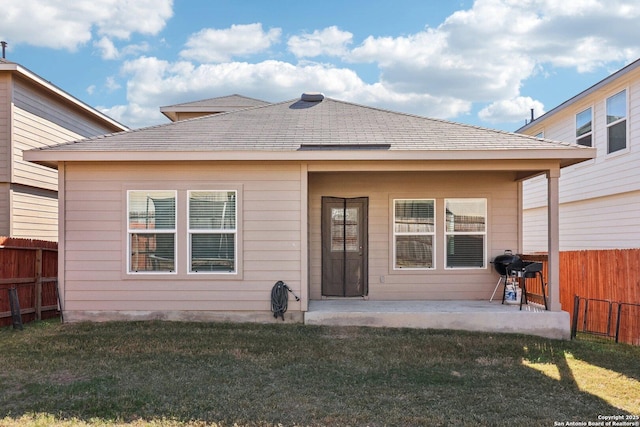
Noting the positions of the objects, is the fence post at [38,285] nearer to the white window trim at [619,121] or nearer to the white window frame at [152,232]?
the white window frame at [152,232]

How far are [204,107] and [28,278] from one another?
7.21m

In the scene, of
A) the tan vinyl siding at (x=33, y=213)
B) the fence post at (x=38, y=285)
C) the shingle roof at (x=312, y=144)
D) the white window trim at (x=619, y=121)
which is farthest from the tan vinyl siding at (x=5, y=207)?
the white window trim at (x=619, y=121)

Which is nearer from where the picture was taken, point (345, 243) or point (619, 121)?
point (345, 243)

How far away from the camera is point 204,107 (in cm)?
1383

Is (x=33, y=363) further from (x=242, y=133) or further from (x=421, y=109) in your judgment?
(x=421, y=109)

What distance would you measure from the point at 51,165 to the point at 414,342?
6356 millimetres

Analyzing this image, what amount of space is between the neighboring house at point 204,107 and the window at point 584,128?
8360 millimetres

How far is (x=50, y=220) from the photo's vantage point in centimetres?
1154

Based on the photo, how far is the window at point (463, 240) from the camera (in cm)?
889

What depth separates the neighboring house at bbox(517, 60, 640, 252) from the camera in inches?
398

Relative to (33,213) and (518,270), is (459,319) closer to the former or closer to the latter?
(518,270)

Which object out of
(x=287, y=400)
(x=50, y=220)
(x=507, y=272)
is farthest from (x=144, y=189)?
(x=507, y=272)

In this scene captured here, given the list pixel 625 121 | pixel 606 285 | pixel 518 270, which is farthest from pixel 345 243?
pixel 625 121

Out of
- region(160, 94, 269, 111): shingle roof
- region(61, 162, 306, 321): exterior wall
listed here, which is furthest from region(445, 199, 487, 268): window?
region(160, 94, 269, 111): shingle roof
